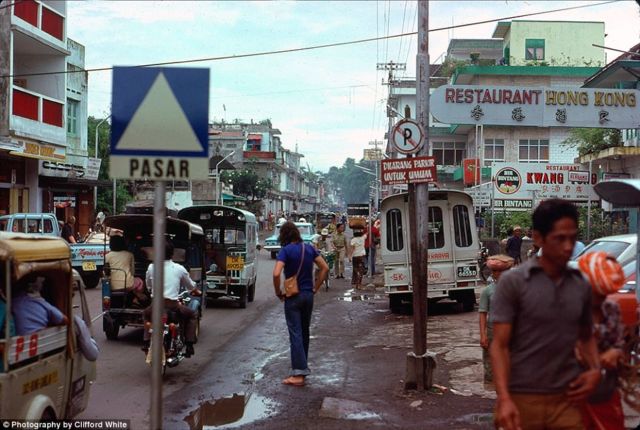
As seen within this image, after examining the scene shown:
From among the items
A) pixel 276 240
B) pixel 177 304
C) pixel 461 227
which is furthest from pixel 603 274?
pixel 276 240

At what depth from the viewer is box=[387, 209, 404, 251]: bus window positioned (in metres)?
16.2

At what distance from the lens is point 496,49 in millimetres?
59219

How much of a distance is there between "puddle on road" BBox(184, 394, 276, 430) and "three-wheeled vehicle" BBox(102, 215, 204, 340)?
3245mm

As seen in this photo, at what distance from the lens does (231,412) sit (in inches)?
307

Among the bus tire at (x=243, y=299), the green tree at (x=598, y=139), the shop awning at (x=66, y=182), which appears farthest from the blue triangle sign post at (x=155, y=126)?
the shop awning at (x=66, y=182)

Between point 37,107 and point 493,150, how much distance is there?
2991 centimetres

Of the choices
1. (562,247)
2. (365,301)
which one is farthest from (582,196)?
(562,247)

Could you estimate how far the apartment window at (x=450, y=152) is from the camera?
5403 cm

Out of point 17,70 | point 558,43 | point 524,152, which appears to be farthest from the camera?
point 558,43

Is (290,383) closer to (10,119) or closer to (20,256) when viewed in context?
(20,256)

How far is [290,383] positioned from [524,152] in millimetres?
39441

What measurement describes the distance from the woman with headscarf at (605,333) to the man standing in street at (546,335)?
0.98 feet

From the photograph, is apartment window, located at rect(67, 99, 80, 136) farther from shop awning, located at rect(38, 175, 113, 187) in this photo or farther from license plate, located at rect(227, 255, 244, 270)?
license plate, located at rect(227, 255, 244, 270)

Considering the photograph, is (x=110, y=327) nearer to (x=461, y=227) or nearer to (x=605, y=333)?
(x=461, y=227)
